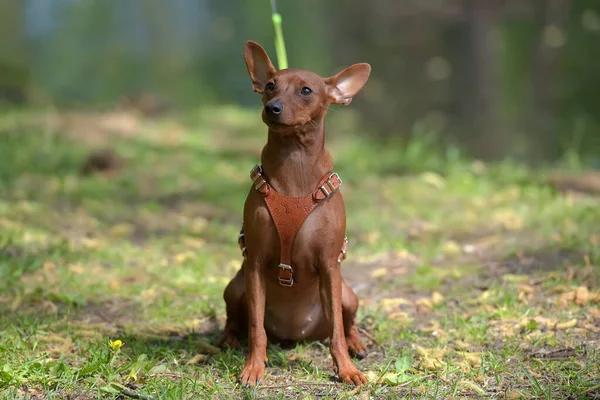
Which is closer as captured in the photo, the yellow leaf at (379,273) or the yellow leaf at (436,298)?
the yellow leaf at (436,298)

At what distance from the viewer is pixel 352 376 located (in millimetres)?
3473

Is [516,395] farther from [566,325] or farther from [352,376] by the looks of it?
[566,325]

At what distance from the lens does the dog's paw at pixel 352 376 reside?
11.3 ft

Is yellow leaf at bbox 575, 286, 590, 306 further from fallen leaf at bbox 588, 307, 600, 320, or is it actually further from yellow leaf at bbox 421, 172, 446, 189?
yellow leaf at bbox 421, 172, 446, 189

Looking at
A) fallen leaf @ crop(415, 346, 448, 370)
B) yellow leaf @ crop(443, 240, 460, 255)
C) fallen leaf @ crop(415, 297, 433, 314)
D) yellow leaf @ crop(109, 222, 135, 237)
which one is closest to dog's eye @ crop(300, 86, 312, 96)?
fallen leaf @ crop(415, 346, 448, 370)

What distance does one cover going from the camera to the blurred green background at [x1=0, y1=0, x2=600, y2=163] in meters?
9.86

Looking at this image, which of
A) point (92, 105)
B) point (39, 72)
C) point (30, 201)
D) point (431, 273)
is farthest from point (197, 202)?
point (39, 72)

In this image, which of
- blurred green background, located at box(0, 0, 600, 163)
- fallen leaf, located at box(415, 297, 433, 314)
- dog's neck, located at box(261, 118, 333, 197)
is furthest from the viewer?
blurred green background, located at box(0, 0, 600, 163)

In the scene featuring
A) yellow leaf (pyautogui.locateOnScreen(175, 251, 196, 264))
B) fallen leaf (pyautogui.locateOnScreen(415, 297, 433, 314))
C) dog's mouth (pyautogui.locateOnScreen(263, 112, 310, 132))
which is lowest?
fallen leaf (pyautogui.locateOnScreen(415, 297, 433, 314))

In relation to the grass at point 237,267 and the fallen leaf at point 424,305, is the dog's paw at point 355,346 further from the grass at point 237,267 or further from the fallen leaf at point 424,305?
the fallen leaf at point 424,305

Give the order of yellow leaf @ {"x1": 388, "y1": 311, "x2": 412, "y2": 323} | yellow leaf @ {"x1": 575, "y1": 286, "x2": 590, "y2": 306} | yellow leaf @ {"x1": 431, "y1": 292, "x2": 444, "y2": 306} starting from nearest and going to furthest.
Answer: yellow leaf @ {"x1": 575, "y1": 286, "x2": 590, "y2": 306} → yellow leaf @ {"x1": 388, "y1": 311, "x2": 412, "y2": 323} → yellow leaf @ {"x1": 431, "y1": 292, "x2": 444, "y2": 306}

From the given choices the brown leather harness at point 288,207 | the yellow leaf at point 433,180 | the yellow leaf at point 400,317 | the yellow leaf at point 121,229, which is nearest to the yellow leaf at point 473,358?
the yellow leaf at point 400,317

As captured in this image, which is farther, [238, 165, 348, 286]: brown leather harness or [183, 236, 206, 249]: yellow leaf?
[183, 236, 206, 249]: yellow leaf

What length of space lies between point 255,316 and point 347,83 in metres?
1.18
